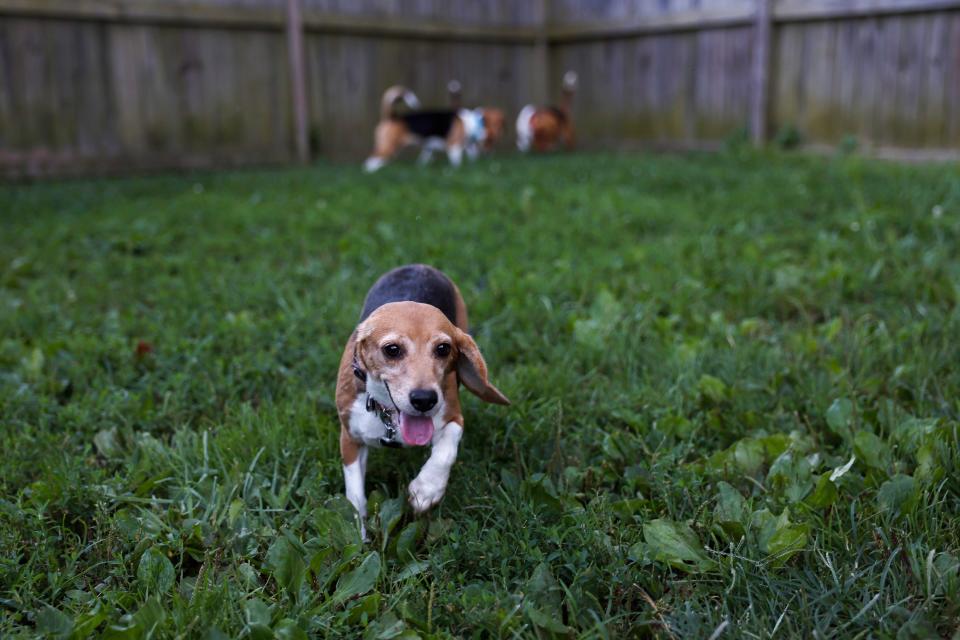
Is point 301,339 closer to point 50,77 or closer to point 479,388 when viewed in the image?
point 479,388

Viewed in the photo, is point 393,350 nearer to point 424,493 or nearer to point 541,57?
point 424,493

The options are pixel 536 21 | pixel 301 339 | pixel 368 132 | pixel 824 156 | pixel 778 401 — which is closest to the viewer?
pixel 778 401

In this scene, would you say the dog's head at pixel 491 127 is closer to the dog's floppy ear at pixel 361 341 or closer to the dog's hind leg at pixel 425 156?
the dog's hind leg at pixel 425 156

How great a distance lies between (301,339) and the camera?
3.37 meters

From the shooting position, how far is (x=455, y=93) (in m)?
11.4

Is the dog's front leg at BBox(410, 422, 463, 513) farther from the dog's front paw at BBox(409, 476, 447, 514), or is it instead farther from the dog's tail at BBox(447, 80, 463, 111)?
the dog's tail at BBox(447, 80, 463, 111)

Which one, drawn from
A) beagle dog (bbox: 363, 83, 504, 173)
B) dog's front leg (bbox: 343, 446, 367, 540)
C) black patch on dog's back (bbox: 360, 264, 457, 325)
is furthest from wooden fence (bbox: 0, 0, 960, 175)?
dog's front leg (bbox: 343, 446, 367, 540)

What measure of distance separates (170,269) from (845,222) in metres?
4.07

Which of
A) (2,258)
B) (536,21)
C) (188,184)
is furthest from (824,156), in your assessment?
(2,258)

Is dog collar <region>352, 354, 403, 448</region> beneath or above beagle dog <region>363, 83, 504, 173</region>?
beneath

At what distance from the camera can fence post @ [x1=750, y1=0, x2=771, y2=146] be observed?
9.38 meters

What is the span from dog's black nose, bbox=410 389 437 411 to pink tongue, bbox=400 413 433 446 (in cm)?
8

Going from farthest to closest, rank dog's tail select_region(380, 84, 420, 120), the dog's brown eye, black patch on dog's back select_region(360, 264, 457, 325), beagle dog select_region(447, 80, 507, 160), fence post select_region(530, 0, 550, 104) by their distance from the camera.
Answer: fence post select_region(530, 0, 550, 104) < beagle dog select_region(447, 80, 507, 160) < dog's tail select_region(380, 84, 420, 120) < black patch on dog's back select_region(360, 264, 457, 325) < the dog's brown eye

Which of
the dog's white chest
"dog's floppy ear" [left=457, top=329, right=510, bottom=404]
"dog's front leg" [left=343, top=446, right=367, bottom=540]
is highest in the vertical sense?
"dog's floppy ear" [left=457, top=329, right=510, bottom=404]
